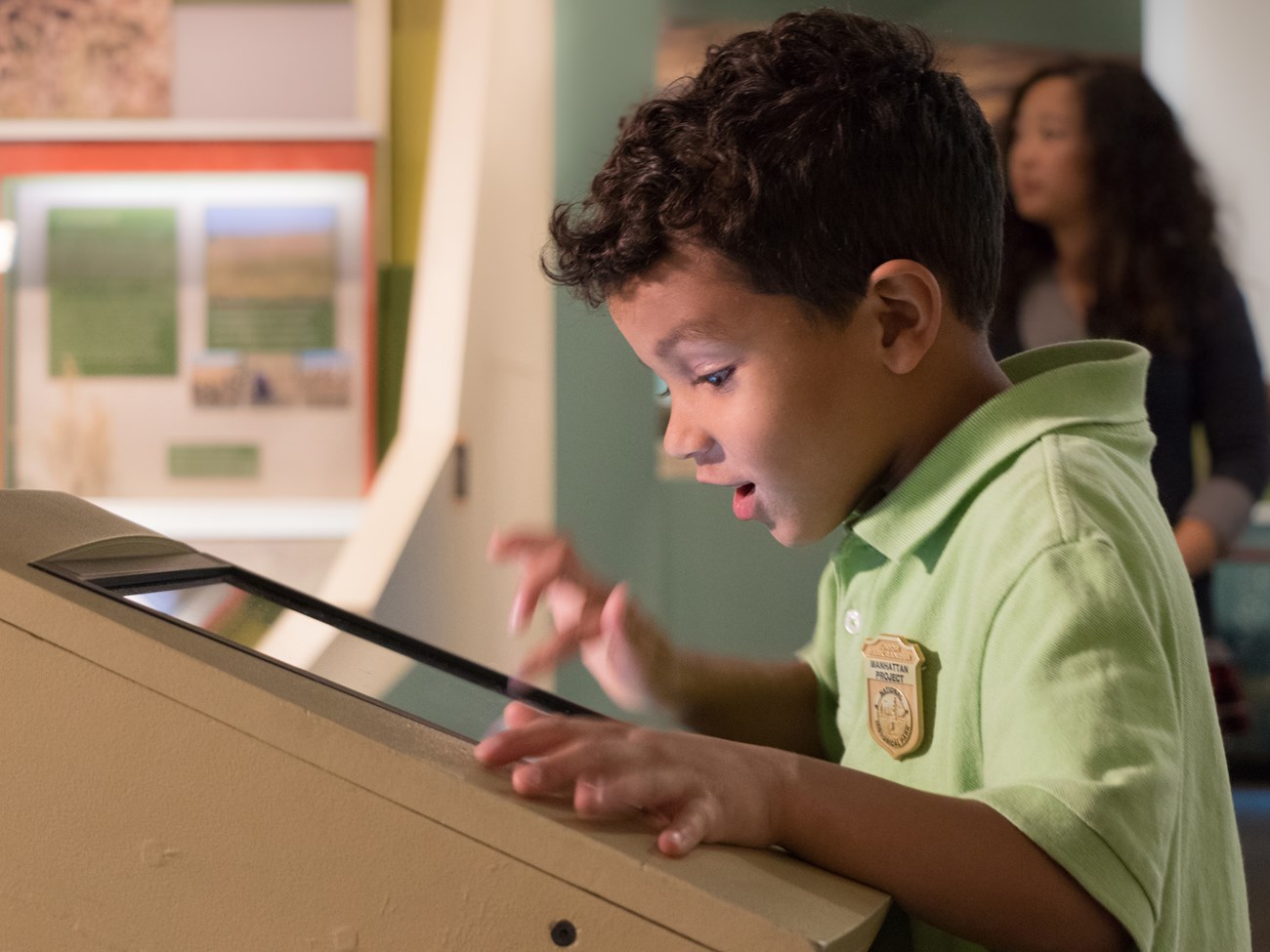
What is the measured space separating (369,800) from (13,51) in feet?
14.8

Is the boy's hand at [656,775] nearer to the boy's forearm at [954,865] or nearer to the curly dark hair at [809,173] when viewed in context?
the boy's forearm at [954,865]

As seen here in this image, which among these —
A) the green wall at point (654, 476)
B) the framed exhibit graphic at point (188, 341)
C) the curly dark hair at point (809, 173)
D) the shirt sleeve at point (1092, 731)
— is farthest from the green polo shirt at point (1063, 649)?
the framed exhibit graphic at point (188, 341)

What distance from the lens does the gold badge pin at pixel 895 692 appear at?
27.8 inches

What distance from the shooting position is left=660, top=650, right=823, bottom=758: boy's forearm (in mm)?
952

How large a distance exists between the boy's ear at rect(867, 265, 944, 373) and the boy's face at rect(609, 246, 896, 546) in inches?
0.5

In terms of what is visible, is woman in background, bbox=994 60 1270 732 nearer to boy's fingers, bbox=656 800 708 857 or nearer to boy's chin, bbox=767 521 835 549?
boy's chin, bbox=767 521 835 549

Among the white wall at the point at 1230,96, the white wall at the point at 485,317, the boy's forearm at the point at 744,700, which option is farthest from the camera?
the white wall at the point at 1230,96

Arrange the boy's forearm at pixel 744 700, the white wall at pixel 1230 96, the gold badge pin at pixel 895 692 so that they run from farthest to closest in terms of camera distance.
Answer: the white wall at pixel 1230 96 < the boy's forearm at pixel 744 700 < the gold badge pin at pixel 895 692

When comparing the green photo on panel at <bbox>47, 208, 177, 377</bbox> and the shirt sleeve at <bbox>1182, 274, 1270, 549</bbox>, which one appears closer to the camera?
the shirt sleeve at <bbox>1182, 274, 1270, 549</bbox>

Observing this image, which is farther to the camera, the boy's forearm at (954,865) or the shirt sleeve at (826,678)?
the shirt sleeve at (826,678)

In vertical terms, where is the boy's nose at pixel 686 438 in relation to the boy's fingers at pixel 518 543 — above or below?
above

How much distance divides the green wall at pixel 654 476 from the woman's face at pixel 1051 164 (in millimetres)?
940

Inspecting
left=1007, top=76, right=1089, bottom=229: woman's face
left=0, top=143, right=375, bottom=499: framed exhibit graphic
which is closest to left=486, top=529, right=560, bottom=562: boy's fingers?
left=1007, top=76, right=1089, bottom=229: woman's face

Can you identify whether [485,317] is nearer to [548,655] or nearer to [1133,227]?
[1133,227]
